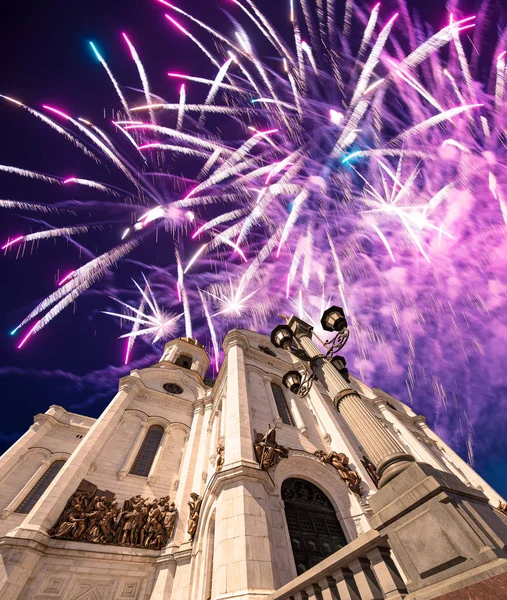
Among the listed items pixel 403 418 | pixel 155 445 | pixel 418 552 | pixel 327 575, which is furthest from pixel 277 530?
pixel 403 418

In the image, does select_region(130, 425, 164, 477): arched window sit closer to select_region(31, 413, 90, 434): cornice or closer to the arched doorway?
select_region(31, 413, 90, 434): cornice

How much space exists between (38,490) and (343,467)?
702 inches

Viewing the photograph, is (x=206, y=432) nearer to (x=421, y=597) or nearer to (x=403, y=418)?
(x=421, y=597)

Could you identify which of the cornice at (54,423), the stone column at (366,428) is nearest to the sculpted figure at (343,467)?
the stone column at (366,428)

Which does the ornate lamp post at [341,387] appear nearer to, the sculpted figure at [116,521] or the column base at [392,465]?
the column base at [392,465]

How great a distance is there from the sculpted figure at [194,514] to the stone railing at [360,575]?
370 inches

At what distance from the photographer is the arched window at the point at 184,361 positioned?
30.4m

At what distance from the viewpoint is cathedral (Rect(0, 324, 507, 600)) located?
3262 mm

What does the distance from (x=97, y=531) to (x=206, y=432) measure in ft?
23.7

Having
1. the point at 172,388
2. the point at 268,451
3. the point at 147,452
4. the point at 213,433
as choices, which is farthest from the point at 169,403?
the point at 268,451

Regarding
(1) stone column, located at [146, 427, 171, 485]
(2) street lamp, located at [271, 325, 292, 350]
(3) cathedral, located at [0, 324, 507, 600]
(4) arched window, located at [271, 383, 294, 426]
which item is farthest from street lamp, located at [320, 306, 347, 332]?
(1) stone column, located at [146, 427, 171, 485]

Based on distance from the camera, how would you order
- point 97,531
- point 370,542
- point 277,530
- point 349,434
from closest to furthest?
point 370,542, point 277,530, point 97,531, point 349,434

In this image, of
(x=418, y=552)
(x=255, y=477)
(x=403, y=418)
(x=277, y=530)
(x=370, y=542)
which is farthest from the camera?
(x=403, y=418)

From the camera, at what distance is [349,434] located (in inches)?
586
